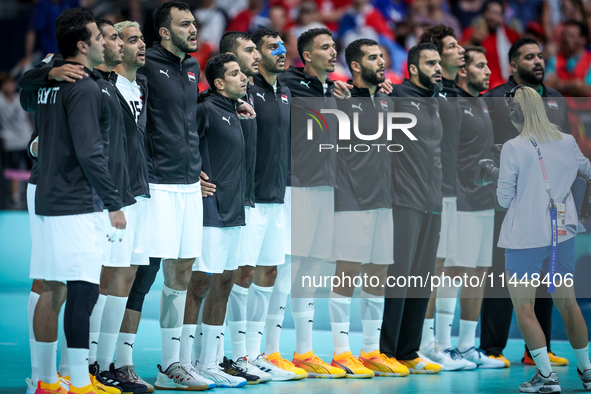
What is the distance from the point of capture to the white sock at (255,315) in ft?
20.7

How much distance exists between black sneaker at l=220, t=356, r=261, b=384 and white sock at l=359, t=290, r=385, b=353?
1035mm

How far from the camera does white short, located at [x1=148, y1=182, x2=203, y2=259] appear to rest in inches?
215

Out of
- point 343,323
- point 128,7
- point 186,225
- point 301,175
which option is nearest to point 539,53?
point 301,175

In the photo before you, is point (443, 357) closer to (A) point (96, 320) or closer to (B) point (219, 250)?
(B) point (219, 250)

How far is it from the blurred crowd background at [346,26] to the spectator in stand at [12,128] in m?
0.01

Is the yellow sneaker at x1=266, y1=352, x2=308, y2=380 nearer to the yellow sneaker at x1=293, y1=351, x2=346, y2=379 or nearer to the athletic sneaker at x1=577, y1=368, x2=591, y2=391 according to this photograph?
the yellow sneaker at x1=293, y1=351, x2=346, y2=379

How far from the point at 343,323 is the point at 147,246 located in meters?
1.89

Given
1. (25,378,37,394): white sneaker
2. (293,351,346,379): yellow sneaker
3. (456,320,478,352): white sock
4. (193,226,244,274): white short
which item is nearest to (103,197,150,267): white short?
(193,226,244,274): white short

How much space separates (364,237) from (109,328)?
2.21 metres

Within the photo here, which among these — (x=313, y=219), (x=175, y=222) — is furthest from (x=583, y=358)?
(x=175, y=222)

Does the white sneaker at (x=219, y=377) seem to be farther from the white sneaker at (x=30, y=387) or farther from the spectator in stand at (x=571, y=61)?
the spectator in stand at (x=571, y=61)

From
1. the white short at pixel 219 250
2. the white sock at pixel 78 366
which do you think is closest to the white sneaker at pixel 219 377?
the white short at pixel 219 250

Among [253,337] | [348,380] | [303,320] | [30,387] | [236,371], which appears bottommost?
[348,380]

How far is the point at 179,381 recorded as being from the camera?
5.58m
